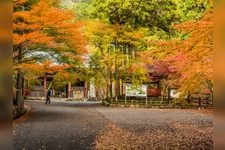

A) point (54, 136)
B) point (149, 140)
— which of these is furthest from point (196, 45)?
point (54, 136)

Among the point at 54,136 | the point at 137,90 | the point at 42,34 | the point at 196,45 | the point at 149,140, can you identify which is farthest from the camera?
the point at 137,90

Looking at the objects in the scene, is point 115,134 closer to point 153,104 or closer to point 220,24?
point 220,24

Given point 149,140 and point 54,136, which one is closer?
point 149,140

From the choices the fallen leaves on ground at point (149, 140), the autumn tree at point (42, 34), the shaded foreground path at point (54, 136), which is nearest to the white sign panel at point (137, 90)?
the autumn tree at point (42, 34)

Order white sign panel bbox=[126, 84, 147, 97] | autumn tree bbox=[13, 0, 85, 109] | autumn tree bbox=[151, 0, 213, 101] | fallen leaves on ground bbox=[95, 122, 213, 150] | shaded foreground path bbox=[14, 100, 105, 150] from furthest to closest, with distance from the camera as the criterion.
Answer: white sign panel bbox=[126, 84, 147, 97] → autumn tree bbox=[13, 0, 85, 109] → fallen leaves on ground bbox=[95, 122, 213, 150] → shaded foreground path bbox=[14, 100, 105, 150] → autumn tree bbox=[151, 0, 213, 101]

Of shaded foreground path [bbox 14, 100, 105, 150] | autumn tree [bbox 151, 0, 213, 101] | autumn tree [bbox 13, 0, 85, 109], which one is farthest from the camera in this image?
autumn tree [bbox 13, 0, 85, 109]

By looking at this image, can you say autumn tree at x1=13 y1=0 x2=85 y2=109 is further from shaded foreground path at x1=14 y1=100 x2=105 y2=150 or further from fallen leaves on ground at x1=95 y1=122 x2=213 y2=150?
fallen leaves on ground at x1=95 y1=122 x2=213 y2=150

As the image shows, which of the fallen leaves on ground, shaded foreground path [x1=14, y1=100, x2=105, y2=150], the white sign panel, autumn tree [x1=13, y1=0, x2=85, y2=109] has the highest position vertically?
autumn tree [x1=13, y1=0, x2=85, y2=109]

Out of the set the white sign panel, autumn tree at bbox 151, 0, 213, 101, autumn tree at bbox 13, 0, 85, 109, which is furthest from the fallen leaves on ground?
the white sign panel

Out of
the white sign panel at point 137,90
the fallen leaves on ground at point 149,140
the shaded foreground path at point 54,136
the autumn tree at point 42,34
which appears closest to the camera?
the shaded foreground path at point 54,136

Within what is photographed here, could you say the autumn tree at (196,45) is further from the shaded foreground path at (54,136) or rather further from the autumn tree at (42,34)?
the autumn tree at (42,34)

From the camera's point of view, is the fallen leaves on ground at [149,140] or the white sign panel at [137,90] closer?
the fallen leaves on ground at [149,140]

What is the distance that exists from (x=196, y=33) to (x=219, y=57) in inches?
207

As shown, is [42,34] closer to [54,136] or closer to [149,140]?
[54,136]
